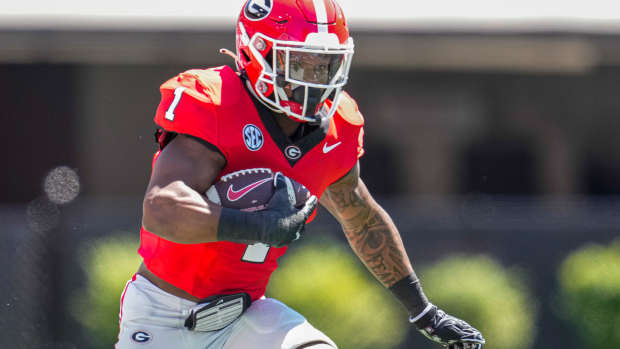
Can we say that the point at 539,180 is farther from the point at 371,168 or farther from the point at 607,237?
the point at 607,237

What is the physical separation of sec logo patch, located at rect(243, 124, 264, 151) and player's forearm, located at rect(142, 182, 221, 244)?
0.99 feet

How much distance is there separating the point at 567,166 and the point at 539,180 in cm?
40

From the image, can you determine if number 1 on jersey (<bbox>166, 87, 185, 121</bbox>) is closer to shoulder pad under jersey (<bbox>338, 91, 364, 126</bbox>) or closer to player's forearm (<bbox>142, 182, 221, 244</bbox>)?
player's forearm (<bbox>142, 182, 221, 244</bbox>)

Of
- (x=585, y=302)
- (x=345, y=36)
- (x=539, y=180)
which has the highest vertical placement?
(x=345, y=36)

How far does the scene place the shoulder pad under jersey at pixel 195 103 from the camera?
9.18ft

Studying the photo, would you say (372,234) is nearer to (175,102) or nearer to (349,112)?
(349,112)

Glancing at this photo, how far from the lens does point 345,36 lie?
123 inches

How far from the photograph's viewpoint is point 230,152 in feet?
9.43

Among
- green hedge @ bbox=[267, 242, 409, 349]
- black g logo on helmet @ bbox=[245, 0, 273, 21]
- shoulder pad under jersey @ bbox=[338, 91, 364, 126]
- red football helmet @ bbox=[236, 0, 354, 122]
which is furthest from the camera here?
green hedge @ bbox=[267, 242, 409, 349]

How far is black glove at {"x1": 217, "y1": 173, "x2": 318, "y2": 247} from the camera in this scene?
2625mm

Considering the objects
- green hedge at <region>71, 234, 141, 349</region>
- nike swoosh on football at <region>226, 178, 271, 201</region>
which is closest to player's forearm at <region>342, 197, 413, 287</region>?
nike swoosh on football at <region>226, 178, 271, 201</region>

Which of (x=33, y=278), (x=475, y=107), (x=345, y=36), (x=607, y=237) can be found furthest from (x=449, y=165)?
(x=345, y=36)

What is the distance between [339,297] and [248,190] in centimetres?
322

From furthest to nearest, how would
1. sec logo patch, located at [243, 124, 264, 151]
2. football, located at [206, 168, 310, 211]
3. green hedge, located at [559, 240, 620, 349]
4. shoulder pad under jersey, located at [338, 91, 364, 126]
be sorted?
green hedge, located at [559, 240, 620, 349] < shoulder pad under jersey, located at [338, 91, 364, 126] < sec logo patch, located at [243, 124, 264, 151] < football, located at [206, 168, 310, 211]
